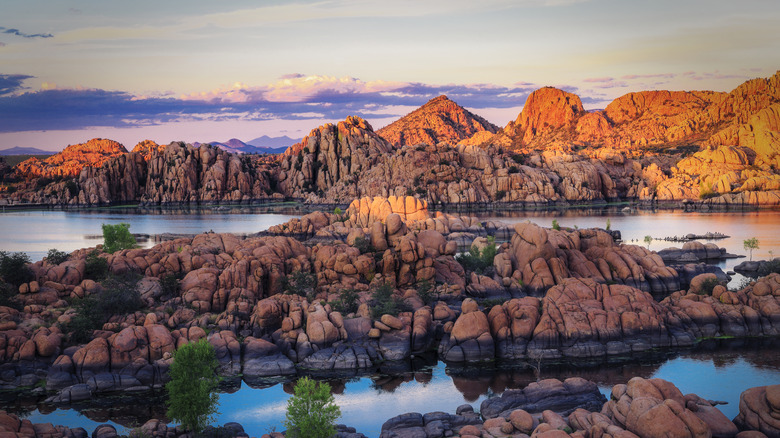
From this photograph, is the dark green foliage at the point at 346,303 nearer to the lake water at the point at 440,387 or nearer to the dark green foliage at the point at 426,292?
the dark green foliage at the point at 426,292

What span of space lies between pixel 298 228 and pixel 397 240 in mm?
53338

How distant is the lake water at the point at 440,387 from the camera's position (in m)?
35.0

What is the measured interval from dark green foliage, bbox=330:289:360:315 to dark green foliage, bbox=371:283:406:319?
143 cm

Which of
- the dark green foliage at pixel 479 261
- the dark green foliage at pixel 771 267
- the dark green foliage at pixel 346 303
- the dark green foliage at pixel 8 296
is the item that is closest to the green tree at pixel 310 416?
the dark green foliage at pixel 346 303

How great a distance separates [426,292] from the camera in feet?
179

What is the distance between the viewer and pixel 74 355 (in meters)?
39.5

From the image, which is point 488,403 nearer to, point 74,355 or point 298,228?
point 74,355

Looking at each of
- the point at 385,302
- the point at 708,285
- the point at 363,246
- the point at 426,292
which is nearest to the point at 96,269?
the point at 363,246

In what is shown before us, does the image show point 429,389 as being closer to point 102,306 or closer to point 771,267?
point 102,306

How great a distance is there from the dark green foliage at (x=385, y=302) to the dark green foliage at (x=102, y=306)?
18.5 metres

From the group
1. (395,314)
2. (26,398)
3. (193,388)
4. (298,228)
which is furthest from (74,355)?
(298,228)

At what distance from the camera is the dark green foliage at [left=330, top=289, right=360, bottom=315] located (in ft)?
163

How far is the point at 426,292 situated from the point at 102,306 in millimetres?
26195

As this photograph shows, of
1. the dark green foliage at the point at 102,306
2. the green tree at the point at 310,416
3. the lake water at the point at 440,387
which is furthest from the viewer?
the dark green foliage at the point at 102,306
